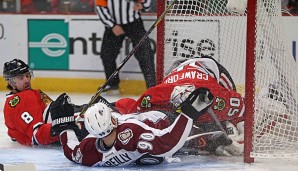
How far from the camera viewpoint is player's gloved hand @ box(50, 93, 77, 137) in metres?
4.58

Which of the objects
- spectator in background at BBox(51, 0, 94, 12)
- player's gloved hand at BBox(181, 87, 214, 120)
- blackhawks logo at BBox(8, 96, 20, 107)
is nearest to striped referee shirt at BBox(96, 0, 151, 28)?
spectator in background at BBox(51, 0, 94, 12)

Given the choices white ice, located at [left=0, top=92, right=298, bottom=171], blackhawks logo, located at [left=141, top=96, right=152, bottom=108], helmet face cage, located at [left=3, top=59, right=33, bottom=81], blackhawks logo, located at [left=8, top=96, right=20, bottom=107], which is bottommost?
white ice, located at [left=0, top=92, right=298, bottom=171]

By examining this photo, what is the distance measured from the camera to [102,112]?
4.05 metres

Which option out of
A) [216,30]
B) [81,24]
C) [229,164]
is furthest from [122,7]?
[229,164]

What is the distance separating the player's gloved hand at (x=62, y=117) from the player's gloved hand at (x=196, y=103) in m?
0.76

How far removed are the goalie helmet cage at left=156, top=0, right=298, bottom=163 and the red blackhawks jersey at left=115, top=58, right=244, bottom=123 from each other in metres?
0.11

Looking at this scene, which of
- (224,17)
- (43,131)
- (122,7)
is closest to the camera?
(43,131)

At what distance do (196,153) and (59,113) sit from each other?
0.83m

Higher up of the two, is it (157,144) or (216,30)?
(216,30)

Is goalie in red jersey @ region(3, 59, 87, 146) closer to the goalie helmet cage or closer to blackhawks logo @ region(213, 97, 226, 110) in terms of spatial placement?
the goalie helmet cage

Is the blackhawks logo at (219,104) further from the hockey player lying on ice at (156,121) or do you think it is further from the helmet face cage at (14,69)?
the helmet face cage at (14,69)

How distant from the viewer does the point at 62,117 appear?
4609 mm

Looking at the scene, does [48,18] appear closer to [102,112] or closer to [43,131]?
[43,131]

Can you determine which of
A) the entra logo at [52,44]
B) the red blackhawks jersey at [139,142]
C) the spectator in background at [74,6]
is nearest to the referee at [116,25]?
the spectator in background at [74,6]
